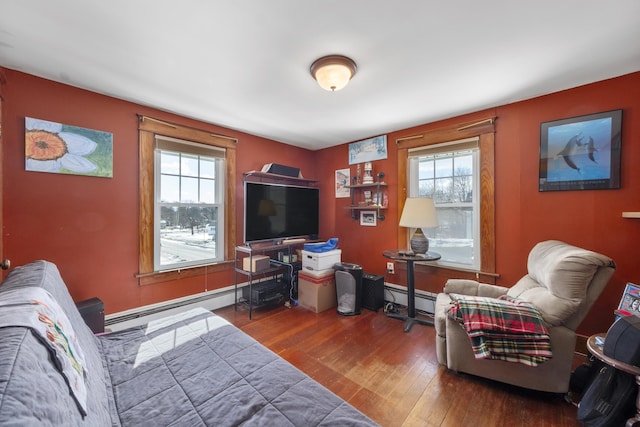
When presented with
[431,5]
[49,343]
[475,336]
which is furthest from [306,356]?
[431,5]

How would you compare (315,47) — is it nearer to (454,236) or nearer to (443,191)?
(443,191)

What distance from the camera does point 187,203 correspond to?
9.43ft

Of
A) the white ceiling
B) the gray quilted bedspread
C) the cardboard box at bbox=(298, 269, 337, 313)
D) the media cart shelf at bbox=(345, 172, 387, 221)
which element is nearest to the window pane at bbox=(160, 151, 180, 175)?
the white ceiling

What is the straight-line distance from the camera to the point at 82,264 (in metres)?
2.21

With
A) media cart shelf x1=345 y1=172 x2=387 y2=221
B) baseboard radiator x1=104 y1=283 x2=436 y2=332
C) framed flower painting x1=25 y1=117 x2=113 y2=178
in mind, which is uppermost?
framed flower painting x1=25 y1=117 x2=113 y2=178

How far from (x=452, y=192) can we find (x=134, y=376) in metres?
3.13

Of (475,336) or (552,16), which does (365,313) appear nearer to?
(475,336)

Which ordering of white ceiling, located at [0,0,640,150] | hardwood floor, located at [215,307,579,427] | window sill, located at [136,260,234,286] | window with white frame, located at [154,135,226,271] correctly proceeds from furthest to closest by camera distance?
window with white frame, located at [154,135,226,271]
window sill, located at [136,260,234,286]
hardwood floor, located at [215,307,579,427]
white ceiling, located at [0,0,640,150]

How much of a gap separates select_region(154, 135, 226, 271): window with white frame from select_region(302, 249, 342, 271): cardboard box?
3.47 feet

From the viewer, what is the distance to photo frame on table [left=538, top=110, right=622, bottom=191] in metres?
2.00

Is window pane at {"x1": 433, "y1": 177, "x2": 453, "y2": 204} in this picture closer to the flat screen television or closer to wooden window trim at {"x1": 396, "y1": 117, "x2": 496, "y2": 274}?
wooden window trim at {"x1": 396, "y1": 117, "x2": 496, "y2": 274}

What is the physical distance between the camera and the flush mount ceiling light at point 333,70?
69.3 inches

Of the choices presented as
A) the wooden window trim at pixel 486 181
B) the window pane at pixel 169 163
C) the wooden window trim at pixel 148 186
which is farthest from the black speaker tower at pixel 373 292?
the window pane at pixel 169 163

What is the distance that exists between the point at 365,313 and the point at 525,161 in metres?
2.30
